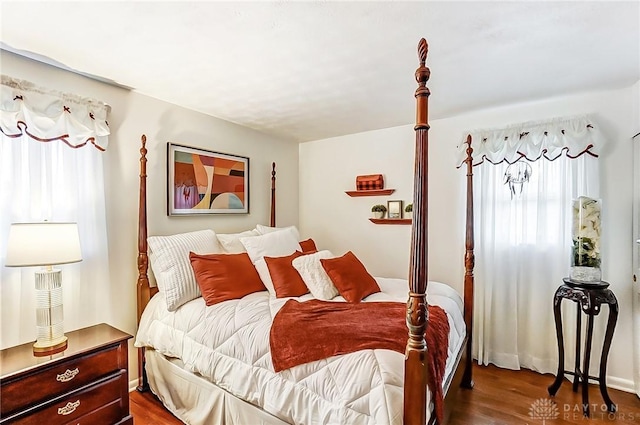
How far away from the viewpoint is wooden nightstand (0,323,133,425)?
1541 mm

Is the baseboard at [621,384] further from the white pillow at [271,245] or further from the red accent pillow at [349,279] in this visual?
the white pillow at [271,245]

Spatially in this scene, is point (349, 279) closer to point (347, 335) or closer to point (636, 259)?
point (347, 335)

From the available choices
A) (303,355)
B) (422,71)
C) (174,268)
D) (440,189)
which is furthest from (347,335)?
(440,189)

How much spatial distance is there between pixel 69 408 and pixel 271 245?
1669mm

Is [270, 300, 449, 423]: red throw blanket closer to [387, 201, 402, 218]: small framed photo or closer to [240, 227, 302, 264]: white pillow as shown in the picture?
[240, 227, 302, 264]: white pillow

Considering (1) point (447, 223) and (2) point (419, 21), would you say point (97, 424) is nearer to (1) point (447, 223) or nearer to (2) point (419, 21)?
(2) point (419, 21)

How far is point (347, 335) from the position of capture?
1629mm

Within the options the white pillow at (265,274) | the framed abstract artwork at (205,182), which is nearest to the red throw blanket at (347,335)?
the white pillow at (265,274)

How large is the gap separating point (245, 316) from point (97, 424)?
1.00 meters

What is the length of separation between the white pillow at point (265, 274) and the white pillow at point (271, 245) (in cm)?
6

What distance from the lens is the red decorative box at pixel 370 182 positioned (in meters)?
3.66

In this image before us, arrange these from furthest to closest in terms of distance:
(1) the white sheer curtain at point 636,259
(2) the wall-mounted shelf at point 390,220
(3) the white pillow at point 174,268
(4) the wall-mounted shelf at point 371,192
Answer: (4) the wall-mounted shelf at point 371,192, (2) the wall-mounted shelf at point 390,220, (1) the white sheer curtain at point 636,259, (3) the white pillow at point 174,268

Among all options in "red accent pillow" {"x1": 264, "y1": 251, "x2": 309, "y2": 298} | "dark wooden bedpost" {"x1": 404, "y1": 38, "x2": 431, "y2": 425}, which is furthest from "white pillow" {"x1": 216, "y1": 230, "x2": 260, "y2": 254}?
"dark wooden bedpost" {"x1": 404, "y1": 38, "x2": 431, "y2": 425}

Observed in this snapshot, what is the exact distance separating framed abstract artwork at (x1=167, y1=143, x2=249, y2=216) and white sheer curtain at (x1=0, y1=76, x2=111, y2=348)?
60cm
